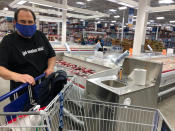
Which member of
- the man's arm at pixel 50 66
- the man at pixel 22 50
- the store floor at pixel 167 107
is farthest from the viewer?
the store floor at pixel 167 107

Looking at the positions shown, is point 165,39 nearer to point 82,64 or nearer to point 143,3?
point 143,3

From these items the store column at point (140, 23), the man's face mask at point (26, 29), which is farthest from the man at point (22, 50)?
the store column at point (140, 23)

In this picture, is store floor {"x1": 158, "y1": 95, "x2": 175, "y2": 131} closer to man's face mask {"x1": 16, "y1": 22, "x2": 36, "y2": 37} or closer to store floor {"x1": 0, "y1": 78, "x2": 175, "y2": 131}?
store floor {"x1": 0, "y1": 78, "x2": 175, "y2": 131}

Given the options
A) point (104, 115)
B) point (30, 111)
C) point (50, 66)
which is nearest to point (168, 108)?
point (104, 115)

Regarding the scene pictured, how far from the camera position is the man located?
1.47 metres

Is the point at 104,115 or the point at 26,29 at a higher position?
the point at 26,29

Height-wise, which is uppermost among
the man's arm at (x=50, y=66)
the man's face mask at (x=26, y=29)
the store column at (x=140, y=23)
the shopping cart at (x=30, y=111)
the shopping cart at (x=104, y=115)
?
the store column at (x=140, y=23)

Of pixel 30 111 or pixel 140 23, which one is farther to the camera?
pixel 140 23

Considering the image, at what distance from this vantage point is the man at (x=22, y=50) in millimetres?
1470

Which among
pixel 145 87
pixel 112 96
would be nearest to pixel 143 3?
pixel 145 87

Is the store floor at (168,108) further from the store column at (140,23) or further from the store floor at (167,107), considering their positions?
the store column at (140,23)

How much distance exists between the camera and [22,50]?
1549 mm

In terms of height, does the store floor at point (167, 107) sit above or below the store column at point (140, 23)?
below

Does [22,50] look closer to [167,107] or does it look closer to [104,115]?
[104,115]
